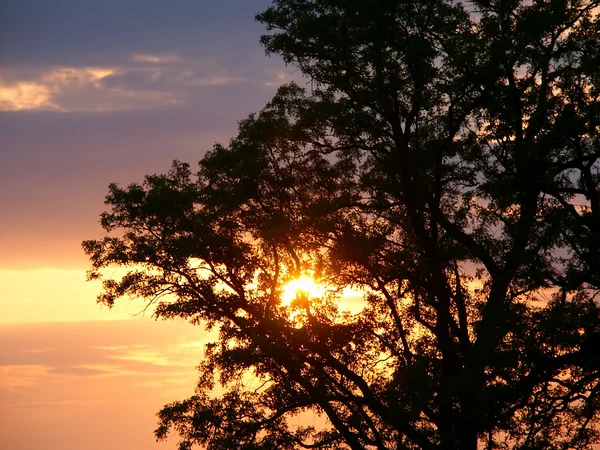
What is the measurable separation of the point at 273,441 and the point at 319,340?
371cm

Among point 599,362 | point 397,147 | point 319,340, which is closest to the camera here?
point 599,362

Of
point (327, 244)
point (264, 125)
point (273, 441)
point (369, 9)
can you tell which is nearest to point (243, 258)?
point (327, 244)

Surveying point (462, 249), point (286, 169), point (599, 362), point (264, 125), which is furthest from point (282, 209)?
point (599, 362)

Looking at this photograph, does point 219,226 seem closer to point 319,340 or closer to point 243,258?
point 243,258

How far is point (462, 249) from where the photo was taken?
22469 mm

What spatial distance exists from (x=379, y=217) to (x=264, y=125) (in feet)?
15.1

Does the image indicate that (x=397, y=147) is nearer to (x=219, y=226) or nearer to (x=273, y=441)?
(x=219, y=226)

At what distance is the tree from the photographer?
18281mm

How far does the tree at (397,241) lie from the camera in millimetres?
18281

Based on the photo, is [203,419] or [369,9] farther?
[203,419]

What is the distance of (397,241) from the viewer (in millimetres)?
23078

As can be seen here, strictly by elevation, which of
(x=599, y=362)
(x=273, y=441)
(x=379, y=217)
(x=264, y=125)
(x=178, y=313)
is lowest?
A: (x=273, y=441)

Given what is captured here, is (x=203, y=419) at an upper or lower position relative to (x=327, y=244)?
lower

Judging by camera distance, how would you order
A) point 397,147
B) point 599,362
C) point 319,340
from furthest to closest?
point 319,340
point 397,147
point 599,362
